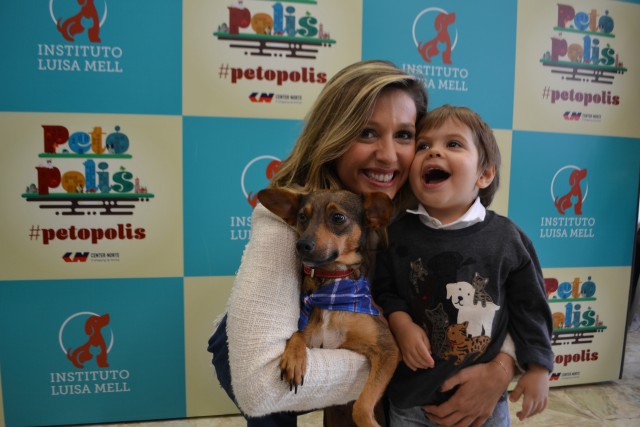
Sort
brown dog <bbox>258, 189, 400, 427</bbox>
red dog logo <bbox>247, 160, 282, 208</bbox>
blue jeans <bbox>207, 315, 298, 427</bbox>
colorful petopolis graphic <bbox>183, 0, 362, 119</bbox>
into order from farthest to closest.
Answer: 1. red dog logo <bbox>247, 160, 282, 208</bbox>
2. colorful petopolis graphic <bbox>183, 0, 362, 119</bbox>
3. blue jeans <bbox>207, 315, 298, 427</bbox>
4. brown dog <bbox>258, 189, 400, 427</bbox>

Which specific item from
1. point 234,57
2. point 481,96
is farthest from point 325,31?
point 481,96

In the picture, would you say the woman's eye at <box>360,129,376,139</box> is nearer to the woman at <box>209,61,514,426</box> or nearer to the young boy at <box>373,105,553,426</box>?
the woman at <box>209,61,514,426</box>

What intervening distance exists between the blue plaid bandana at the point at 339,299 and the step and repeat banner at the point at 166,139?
1.48 meters

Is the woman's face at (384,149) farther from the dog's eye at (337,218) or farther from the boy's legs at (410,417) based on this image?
the boy's legs at (410,417)

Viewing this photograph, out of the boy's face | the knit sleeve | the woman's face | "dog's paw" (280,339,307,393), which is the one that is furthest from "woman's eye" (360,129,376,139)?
"dog's paw" (280,339,307,393)

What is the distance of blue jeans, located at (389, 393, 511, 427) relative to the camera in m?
1.41

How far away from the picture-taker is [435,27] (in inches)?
110

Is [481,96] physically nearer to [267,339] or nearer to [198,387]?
[267,339]

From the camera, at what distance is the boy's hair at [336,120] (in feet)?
4.63

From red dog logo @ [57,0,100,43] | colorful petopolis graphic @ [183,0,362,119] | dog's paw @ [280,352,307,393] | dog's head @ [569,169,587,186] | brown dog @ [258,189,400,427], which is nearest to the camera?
dog's paw @ [280,352,307,393]

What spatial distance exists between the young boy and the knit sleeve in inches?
8.9

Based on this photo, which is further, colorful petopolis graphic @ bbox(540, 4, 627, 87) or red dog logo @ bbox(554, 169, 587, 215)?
red dog logo @ bbox(554, 169, 587, 215)

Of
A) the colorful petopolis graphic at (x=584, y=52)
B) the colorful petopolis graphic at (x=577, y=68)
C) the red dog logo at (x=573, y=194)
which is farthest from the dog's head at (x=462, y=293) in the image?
the colorful petopolis graphic at (x=584, y=52)

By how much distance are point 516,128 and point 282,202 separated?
226 centimetres
